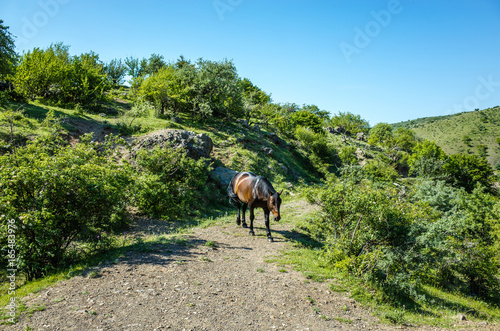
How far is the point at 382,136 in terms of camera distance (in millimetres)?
88875

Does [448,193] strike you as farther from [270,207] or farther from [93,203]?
[93,203]

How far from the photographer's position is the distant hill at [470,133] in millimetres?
111881

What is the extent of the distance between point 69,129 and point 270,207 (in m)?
17.0

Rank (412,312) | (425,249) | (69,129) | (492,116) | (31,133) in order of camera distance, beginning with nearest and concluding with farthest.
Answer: (412,312), (425,249), (31,133), (69,129), (492,116)

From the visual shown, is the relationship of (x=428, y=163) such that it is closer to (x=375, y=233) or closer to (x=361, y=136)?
(x=361, y=136)

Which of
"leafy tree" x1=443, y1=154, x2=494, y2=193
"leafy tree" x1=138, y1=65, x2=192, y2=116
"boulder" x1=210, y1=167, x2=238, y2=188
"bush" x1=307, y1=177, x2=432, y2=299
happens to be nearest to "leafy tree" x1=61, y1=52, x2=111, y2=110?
"leafy tree" x1=138, y1=65, x2=192, y2=116

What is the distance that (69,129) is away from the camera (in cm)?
1847

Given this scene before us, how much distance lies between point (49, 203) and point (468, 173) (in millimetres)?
80941

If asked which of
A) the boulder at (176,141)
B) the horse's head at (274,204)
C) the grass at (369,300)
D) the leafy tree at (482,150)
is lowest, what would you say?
the grass at (369,300)

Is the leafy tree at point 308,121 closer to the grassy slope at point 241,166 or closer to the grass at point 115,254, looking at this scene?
the grassy slope at point 241,166

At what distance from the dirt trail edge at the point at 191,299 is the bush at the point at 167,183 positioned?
4579 millimetres

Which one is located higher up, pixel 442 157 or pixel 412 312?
pixel 442 157

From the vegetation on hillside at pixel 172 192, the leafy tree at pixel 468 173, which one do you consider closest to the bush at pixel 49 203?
the vegetation on hillside at pixel 172 192

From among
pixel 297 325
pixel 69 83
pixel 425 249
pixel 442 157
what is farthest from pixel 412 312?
pixel 442 157
